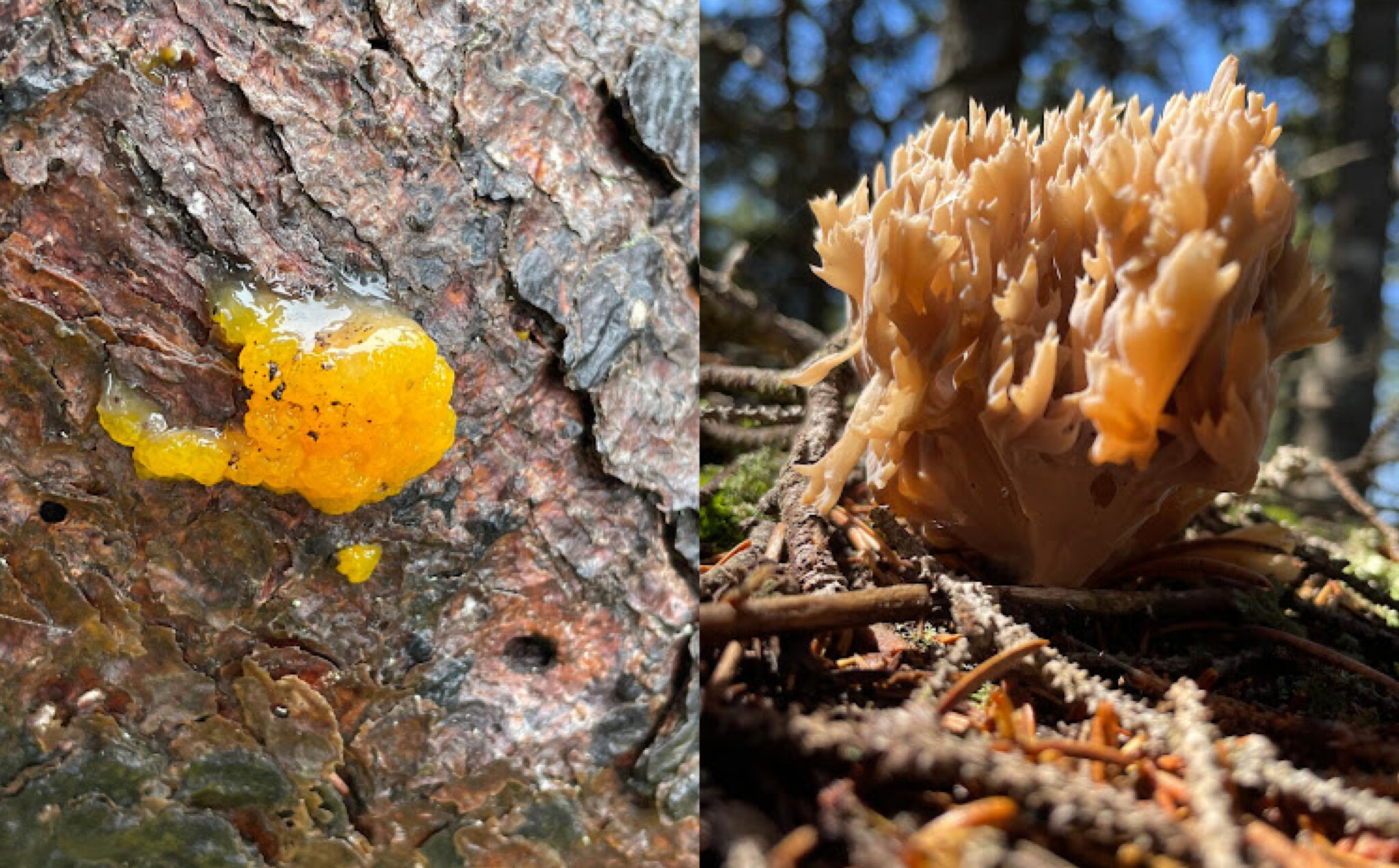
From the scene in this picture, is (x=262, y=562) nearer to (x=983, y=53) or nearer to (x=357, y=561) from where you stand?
(x=357, y=561)

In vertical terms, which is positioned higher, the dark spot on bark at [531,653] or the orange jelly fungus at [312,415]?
the orange jelly fungus at [312,415]

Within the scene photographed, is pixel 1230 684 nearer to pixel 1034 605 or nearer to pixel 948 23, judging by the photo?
pixel 1034 605

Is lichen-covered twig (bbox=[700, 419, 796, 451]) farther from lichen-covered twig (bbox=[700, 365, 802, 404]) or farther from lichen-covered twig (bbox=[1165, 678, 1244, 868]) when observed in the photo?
lichen-covered twig (bbox=[1165, 678, 1244, 868])

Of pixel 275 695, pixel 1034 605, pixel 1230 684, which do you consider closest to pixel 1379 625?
pixel 1230 684

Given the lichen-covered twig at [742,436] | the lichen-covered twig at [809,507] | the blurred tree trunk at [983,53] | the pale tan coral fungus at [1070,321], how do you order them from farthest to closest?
the blurred tree trunk at [983,53]
the lichen-covered twig at [742,436]
the lichen-covered twig at [809,507]
the pale tan coral fungus at [1070,321]

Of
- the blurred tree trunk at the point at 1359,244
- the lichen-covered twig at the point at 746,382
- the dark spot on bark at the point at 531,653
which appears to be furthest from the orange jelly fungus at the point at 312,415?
the blurred tree trunk at the point at 1359,244

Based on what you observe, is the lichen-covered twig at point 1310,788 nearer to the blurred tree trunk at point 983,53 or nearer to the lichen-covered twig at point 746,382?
the lichen-covered twig at point 746,382

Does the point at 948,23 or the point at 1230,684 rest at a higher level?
the point at 948,23
